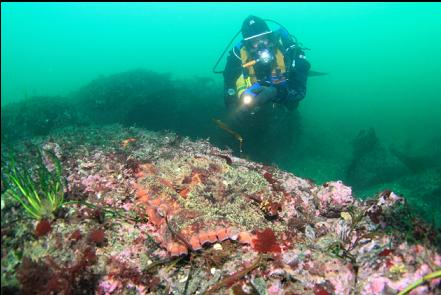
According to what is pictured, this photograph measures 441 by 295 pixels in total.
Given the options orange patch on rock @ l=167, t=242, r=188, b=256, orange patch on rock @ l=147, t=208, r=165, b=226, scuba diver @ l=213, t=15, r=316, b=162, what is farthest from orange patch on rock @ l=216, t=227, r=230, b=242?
scuba diver @ l=213, t=15, r=316, b=162

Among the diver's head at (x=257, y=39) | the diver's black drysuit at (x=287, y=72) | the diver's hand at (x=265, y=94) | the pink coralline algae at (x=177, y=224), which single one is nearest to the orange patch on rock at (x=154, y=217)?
the pink coralline algae at (x=177, y=224)

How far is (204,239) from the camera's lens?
2746mm

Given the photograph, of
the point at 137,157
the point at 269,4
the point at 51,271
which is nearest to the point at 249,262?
the point at 51,271

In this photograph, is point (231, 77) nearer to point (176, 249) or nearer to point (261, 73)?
point (261, 73)

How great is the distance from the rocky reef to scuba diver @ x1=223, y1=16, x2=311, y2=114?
14.1ft

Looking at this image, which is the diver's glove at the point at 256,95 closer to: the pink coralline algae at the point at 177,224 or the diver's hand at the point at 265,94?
the diver's hand at the point at 265,94

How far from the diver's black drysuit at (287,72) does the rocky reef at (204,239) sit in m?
4.57

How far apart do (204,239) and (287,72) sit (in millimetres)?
6430

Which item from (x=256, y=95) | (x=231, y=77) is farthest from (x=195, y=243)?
(x=231, y=77)

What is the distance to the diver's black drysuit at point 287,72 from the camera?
25.8ft

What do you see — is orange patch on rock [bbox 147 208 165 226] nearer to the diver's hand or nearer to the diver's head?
the diver's hand

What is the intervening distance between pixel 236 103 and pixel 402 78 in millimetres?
40285

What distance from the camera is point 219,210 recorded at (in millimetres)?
3088

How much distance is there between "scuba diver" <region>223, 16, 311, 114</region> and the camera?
779 cm
